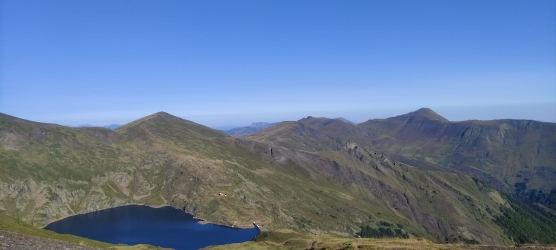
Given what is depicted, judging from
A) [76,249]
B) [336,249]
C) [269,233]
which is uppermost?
[76,249]

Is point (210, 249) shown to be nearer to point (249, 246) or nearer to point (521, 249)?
point (249, 246)

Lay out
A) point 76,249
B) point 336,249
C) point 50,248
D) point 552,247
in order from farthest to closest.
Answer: point 336,249 < point 552,247 < point 76,249 < point 50,248

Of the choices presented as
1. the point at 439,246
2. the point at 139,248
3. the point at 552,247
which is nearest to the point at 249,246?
the point at 139,248

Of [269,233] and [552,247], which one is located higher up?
[552,247]

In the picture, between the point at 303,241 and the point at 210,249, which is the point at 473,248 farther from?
the point at 210,249

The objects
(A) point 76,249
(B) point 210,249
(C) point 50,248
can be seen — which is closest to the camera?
(C) point 50,248

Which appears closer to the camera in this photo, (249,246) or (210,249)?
(249,246)

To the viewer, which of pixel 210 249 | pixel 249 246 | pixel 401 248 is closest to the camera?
pixel 401 248

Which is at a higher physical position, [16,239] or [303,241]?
[16,239]

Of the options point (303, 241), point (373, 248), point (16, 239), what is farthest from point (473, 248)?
point (16, 239)
